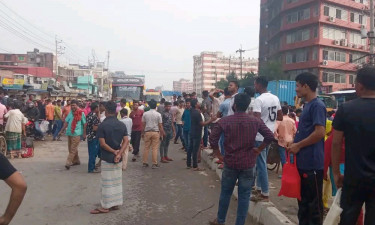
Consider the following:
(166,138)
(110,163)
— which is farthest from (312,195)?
(166,138)

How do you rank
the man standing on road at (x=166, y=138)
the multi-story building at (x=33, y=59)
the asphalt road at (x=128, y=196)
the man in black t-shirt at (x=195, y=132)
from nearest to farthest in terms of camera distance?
1. the asphalt road at (x=128, y=196)
2. the man in black t-shirt at (x=195, y=132)
3. the man standing on road at (x=166, y=138)
4. the multi-story building at (x=33, y=59)

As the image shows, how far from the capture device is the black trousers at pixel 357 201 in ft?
9.51

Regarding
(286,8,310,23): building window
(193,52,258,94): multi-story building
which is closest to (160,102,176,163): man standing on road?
(286,8,310,23): building window

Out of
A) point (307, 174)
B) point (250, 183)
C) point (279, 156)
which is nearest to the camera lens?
point (307, 174)

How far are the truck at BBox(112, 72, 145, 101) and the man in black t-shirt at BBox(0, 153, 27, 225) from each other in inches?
828

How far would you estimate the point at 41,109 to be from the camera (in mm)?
16641

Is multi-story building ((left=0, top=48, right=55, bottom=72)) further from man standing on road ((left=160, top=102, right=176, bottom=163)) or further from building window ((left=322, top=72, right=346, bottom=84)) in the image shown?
man standing on road ((left=160, top=102, right=176, bottom=163))

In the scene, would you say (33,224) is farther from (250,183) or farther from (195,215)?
(250,183)

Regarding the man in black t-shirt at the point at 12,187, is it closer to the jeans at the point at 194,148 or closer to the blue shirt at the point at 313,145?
the blue shirt at the point at 313,145

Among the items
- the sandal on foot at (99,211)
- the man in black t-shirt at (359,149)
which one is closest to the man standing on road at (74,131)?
the sandal on foot at (99,211)

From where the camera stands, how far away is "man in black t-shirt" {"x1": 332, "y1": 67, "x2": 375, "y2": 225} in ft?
9.48

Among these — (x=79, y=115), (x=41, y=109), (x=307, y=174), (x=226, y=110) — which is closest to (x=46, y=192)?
(x=79, y=115)

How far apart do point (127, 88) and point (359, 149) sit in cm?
2145

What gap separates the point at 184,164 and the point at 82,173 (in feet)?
9.90
